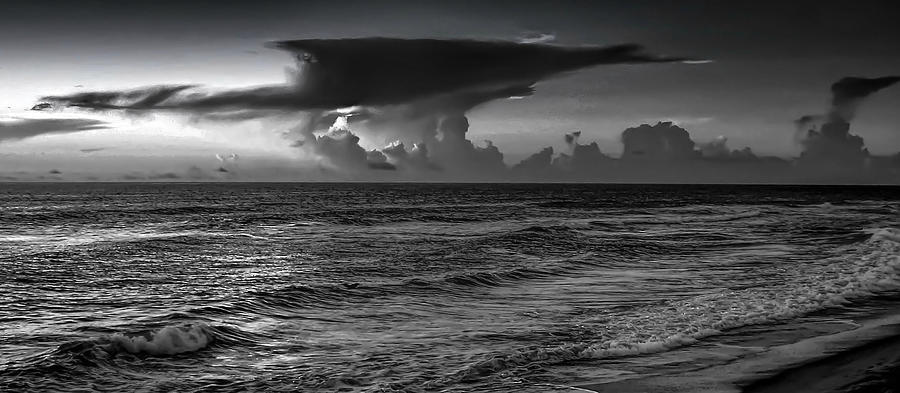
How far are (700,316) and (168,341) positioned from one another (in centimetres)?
990

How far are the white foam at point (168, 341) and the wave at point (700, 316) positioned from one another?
180 inches

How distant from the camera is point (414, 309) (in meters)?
14.6

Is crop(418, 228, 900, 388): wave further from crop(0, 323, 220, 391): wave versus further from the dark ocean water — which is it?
crop(0, 323, 220, 391): wave

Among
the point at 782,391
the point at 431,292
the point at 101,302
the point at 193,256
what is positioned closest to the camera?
the point at 782,391

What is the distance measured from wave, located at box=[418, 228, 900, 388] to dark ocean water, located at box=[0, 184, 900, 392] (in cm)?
5

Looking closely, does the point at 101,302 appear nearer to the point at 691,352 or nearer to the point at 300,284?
the point at 300,284

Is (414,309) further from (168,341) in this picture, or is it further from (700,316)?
(700,316)

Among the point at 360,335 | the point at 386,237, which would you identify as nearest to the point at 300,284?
the point at 360,335

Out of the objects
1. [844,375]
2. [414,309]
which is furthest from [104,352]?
[844,375]

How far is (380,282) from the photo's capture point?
60.3 feet

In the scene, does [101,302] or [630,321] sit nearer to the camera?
[630,321]

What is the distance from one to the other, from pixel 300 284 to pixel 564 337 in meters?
8.51

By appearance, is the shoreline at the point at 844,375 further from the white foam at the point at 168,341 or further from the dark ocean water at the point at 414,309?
the white foam at the point at 168,341

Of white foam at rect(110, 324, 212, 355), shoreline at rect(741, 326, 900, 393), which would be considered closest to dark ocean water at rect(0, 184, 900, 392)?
white foam at rect(110, 324, 212, 355)
